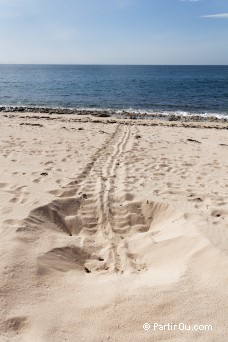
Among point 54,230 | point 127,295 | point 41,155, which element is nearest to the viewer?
point 127,295

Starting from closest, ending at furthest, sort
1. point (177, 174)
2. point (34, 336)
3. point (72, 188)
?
point (34, 336) < point (72, 188) < point (177, 174)

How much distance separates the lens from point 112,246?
445cm

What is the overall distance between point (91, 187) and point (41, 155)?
2.92 meters

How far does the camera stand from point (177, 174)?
7363 millimetres

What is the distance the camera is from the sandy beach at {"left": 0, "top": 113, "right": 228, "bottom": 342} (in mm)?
2789

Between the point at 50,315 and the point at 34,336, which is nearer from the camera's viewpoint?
the point at 34,336

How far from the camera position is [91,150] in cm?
948

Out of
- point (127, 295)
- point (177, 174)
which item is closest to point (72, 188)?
point (177, 174)

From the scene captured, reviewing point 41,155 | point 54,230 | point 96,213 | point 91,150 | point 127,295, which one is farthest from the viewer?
point 91,150

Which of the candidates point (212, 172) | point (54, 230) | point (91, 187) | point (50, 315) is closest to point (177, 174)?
point (212, 172)

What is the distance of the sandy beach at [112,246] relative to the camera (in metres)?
2.79

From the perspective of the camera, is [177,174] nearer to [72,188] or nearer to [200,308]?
[72,188]

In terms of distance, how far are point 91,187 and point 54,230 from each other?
1.80 m

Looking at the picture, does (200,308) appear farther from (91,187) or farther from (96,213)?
(91,187)
